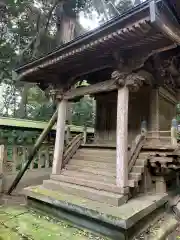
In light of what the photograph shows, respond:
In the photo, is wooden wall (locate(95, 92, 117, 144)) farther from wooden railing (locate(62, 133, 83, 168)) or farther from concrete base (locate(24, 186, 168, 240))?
concrete base (locate(24, 186, 168, 240))

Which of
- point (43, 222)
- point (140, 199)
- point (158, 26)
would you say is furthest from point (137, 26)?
point (43, 222)

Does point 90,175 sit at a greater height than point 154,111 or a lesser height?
lesser

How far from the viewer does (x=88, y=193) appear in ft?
13.9

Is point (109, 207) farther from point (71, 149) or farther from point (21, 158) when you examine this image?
point (21, 158)

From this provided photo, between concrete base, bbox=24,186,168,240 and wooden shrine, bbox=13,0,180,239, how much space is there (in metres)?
0.07

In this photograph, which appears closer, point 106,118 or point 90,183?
point 90,183

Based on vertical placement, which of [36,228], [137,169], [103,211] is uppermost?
[137,169]

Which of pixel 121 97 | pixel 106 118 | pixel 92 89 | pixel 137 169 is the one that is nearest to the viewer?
pixel 121 97

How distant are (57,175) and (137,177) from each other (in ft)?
6.98

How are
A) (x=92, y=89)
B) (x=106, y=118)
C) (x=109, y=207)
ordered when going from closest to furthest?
(x=109, y=207)
(x=92, y=89)
(x=106, y=118)

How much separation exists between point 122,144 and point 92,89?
1626mm

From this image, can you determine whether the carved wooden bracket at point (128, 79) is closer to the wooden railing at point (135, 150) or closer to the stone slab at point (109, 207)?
the wooden railing at point (135, 150)

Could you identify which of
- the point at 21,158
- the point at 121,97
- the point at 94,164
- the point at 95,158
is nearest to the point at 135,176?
the point at 94,164

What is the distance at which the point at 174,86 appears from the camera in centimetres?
683
